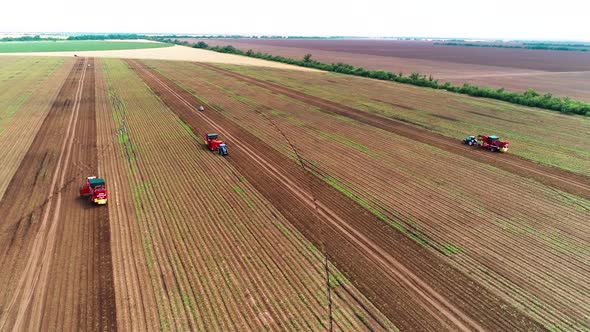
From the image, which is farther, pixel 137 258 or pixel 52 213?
pixel 52 213

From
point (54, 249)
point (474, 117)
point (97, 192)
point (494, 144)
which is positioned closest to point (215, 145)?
point (97, 192)

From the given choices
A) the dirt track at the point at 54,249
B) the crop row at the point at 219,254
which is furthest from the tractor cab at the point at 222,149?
the dirt track at the point at 54,249

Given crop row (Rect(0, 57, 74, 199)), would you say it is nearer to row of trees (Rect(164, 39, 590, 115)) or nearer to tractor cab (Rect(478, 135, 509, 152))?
tractor cab (Rect(478, 135, 509, 152))

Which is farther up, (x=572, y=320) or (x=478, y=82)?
(x=478, y=82)

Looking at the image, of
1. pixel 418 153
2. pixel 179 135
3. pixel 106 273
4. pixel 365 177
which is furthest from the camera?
pixel 179 135

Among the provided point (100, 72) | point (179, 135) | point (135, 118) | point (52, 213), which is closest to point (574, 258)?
point (52, 213)

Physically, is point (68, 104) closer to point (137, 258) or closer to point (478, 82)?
point (137, 258)

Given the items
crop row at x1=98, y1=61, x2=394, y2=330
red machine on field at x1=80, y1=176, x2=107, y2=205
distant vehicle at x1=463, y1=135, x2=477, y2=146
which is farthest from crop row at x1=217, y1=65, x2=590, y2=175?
red machine on field at x1=80, y1=176, x2=107, y2=205

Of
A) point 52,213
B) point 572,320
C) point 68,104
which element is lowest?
point 572,320

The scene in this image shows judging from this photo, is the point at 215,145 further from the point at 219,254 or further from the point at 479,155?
the point at 479,155
